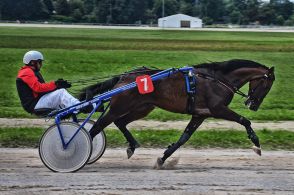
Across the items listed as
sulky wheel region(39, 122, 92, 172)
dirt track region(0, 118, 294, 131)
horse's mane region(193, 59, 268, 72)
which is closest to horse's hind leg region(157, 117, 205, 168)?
horse's mane region(193, 59, 268, 72)

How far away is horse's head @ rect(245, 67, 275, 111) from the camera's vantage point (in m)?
9.28

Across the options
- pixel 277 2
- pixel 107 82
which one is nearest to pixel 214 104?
pixel 107 82

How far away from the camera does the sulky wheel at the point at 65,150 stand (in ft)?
27.8

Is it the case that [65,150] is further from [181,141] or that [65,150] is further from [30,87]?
[181,141]

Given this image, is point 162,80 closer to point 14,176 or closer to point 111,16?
point 14,176

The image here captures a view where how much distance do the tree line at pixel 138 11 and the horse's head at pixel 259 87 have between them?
107340 mm

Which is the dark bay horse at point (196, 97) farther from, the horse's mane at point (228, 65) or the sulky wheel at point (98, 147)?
the sulky wheel at point (98, 147)

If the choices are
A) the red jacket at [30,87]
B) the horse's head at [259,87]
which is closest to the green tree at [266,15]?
the horse's head at [259,87]

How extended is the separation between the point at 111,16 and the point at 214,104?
367 feet

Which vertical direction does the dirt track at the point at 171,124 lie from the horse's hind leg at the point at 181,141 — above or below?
below

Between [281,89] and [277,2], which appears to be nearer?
[281,89]

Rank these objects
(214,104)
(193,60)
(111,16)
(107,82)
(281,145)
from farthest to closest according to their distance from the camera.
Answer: (111,16) < (193,60) < (281,145) < (107,82) < (214,104)

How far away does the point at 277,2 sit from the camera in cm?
15550

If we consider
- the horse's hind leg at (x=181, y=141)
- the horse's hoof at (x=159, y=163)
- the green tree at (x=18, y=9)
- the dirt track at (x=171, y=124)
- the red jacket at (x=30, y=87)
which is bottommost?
the green tree at (x=18, y=9)
